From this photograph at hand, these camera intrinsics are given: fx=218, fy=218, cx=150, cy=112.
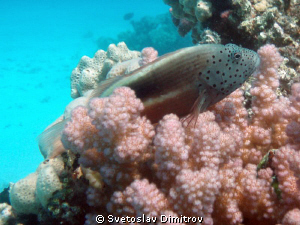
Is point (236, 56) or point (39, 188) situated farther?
point (39, 188)

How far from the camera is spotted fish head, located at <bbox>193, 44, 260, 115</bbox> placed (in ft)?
8.82

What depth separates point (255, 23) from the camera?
504 cm

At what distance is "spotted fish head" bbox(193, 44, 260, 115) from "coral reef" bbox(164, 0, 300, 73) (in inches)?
103

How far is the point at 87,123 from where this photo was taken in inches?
97.7

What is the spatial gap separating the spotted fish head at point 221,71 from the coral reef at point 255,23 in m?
2.62

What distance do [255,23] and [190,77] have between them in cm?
342

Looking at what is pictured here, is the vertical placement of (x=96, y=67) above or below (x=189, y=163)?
above

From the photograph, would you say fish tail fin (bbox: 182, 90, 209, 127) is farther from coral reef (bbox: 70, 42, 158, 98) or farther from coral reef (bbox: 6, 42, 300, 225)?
coral reef (bbox: 70, 42, 158, 98)

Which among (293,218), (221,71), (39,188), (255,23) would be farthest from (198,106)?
(255,23)

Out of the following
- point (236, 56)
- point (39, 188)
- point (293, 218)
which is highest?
point (236, 56)

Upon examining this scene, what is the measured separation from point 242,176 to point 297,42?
4.21 metres

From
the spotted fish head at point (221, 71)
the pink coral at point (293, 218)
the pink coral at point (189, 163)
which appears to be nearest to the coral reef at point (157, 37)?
the spotted fish head at point (221, 71)

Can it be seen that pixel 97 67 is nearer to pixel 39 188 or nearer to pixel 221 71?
pixel 39 188

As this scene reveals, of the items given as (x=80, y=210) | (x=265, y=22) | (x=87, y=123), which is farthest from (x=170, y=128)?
(x=265, y=22)
